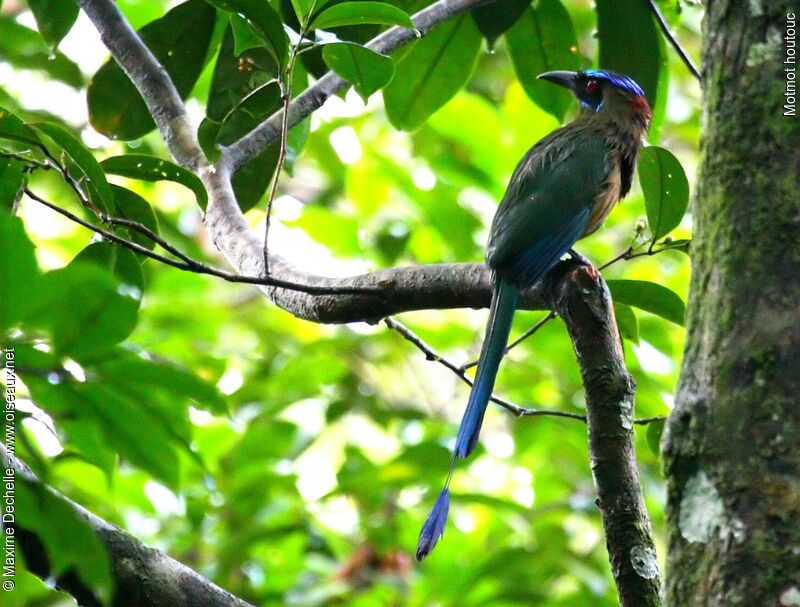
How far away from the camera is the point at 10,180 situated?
2.15 meters

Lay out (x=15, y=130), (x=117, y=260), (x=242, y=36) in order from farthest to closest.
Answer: (x=242, y=36) → (x=117, y=260) → (x=15, y=130)

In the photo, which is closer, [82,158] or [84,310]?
[84,310]

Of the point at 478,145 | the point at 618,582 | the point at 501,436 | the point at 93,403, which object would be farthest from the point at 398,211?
the point at 93,403

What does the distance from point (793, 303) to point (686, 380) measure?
0.64 feet

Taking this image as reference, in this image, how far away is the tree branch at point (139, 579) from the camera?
1.75 metres

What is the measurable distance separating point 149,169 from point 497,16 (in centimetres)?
147

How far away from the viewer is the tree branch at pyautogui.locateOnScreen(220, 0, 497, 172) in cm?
267

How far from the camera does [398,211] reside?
17.3 feet

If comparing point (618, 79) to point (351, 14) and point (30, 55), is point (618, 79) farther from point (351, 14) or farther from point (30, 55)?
point (30, 55)

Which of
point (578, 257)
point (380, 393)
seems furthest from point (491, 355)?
point (380, 393)

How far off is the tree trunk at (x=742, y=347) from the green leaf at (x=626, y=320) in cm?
93

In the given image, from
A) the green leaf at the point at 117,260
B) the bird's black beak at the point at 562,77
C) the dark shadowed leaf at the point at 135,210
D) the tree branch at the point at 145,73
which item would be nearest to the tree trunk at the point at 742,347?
the green leaf at the point at 117,260

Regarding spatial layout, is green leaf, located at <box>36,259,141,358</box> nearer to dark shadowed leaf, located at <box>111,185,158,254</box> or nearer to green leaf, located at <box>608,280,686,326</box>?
dark shadowed leaf, located at <box>111,185,158,254</box>

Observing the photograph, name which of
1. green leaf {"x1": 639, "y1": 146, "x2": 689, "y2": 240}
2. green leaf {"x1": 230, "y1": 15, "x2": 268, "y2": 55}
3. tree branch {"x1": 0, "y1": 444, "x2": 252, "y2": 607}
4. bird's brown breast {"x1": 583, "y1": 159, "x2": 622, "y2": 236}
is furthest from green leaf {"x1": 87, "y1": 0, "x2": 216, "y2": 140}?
tree branch {"x1": 0, "y1": 444, "x2": 252, "y2": 607}
